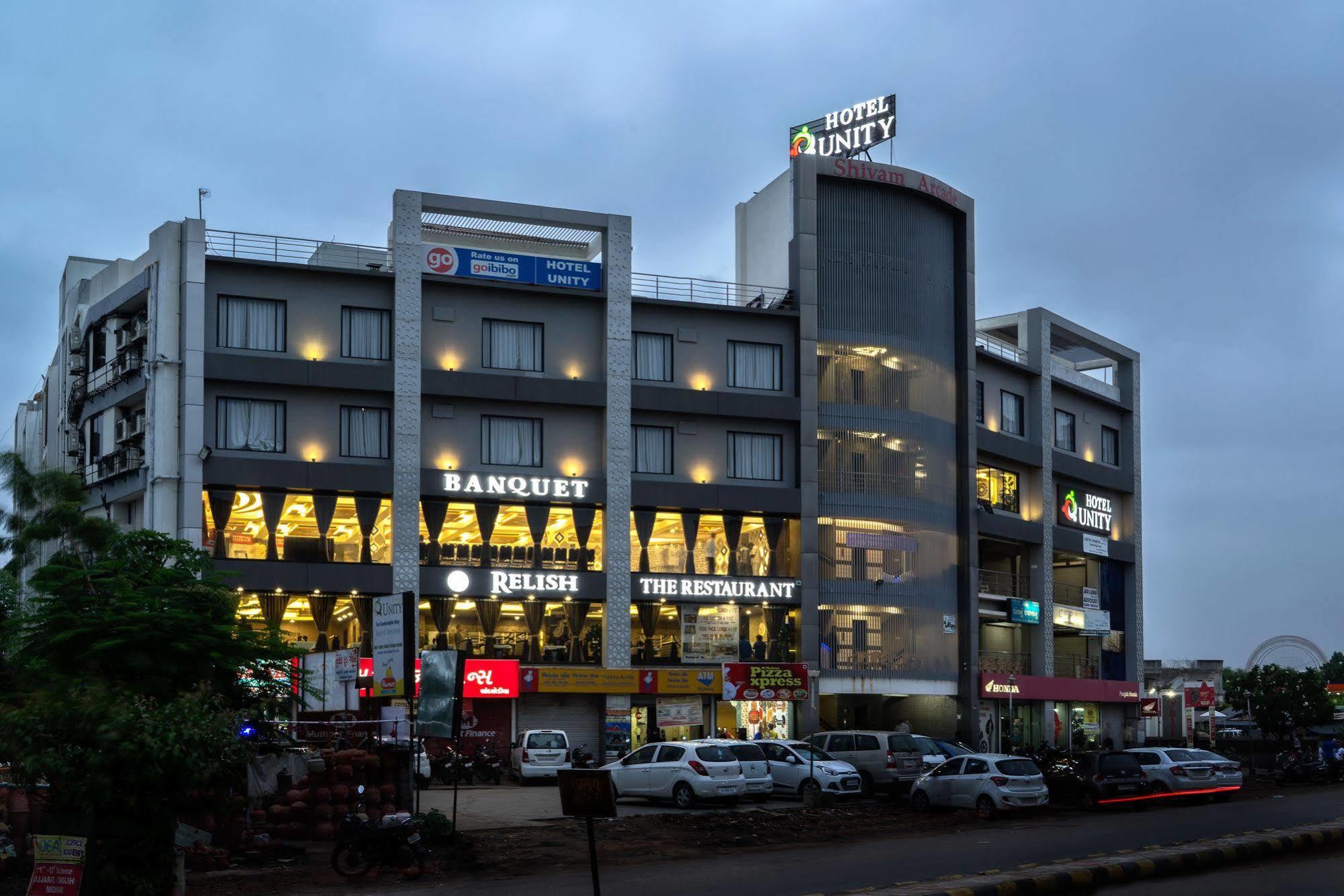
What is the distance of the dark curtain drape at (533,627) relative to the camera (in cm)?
5122

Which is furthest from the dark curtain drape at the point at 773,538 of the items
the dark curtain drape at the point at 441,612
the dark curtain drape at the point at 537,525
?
the dark curtain drape at the point at 441,612

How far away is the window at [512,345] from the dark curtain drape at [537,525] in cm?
496

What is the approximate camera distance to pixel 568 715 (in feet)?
170

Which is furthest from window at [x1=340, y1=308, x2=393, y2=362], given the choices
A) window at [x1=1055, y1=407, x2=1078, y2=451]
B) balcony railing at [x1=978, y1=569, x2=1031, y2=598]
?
window at [x1=1055, y1=407, x2=1078, y2=451]

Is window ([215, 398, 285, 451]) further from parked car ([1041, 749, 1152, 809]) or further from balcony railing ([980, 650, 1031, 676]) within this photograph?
balcony railing ([980, 650, 1031, 676])

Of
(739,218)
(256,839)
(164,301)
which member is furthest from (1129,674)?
(256,839)

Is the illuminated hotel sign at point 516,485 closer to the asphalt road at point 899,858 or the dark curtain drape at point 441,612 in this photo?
the dark curtain drape at point 441,612

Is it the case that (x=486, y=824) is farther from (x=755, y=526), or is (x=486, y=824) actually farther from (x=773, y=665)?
(x=755, y=526)

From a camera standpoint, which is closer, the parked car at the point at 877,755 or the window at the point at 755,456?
the parked car at the point at 877,755

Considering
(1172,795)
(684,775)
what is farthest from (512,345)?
(1172,795)

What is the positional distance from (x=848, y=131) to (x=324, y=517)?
89.5ft

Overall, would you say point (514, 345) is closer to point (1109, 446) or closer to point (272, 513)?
point (272, 513)

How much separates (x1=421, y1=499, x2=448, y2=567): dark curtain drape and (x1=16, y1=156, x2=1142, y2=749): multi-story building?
0.31 ft

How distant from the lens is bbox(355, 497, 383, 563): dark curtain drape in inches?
1938
